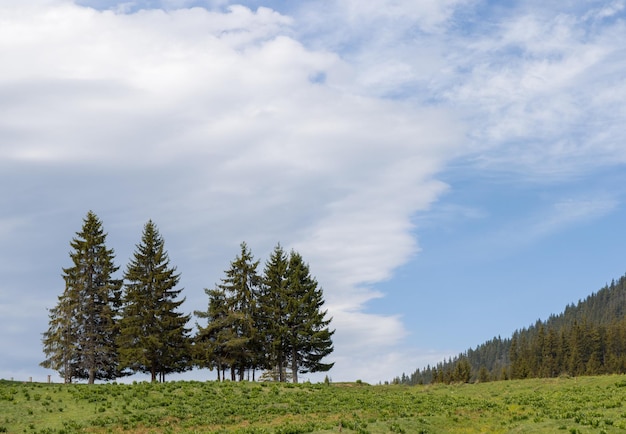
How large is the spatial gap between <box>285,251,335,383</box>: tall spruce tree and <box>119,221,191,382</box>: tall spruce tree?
12209 millimetres

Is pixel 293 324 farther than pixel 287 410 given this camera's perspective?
Yes

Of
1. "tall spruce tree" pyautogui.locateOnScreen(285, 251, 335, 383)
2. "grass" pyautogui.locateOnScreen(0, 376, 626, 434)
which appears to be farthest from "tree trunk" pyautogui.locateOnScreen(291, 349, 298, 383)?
"grass" pyautogui.locateOnScreen(0, 376, 626, 434)

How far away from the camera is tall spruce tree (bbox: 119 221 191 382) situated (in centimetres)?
6300

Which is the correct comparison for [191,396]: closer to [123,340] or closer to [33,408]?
[33,408]

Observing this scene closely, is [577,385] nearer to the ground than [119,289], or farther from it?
nearer to the ground

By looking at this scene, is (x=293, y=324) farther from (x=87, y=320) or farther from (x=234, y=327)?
(x=87, y=320)

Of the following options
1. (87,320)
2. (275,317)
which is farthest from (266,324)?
(87,320)

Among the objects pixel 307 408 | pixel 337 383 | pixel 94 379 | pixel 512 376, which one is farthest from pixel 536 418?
pixel 512 376

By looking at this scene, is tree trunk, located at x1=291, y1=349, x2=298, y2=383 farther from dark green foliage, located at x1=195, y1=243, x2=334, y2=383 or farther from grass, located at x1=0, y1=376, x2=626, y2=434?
grass, located at x1=0, y1=376, x2=626, y2=434

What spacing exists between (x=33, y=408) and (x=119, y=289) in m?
27.9

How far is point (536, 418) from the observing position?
35.4 m

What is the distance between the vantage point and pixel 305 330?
69.4 m

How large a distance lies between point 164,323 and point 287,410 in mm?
26844

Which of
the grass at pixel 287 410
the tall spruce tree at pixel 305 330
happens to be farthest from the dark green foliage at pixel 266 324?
the grass at pixel 287 410
